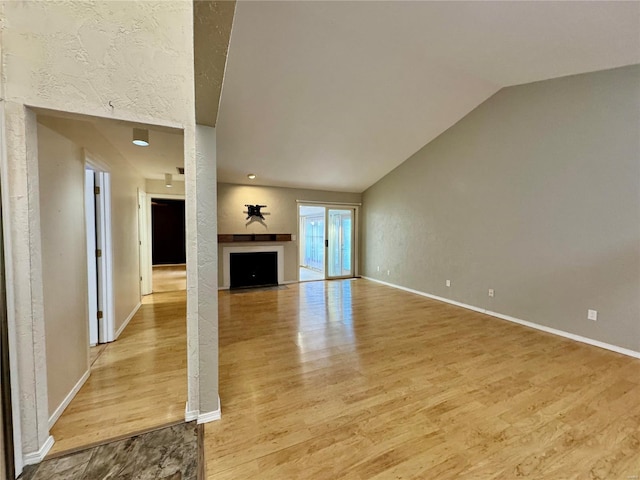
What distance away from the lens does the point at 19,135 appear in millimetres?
1472

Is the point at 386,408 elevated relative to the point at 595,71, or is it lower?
lower

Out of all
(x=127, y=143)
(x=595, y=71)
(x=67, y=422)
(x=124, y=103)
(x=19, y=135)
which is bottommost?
(x=67, y=422)

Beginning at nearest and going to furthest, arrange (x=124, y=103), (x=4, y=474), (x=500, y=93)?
(x=4, y=474) → (x=124, y=103) → (x=500, y=93)

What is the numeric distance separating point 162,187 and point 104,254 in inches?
127

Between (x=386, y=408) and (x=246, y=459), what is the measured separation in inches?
40.4

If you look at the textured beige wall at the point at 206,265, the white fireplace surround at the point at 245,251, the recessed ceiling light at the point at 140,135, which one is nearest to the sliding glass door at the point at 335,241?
the white fireplace surround at the point at 245,251

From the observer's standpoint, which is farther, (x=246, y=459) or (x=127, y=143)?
(x=127, y=143)

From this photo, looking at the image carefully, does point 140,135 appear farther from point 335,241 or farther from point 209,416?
point 335,241

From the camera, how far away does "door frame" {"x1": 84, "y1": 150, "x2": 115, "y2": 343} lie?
121 inches

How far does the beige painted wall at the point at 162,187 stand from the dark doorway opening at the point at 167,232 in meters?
4.53

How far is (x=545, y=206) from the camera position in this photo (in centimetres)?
360

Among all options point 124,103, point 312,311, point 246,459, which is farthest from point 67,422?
point 312,311

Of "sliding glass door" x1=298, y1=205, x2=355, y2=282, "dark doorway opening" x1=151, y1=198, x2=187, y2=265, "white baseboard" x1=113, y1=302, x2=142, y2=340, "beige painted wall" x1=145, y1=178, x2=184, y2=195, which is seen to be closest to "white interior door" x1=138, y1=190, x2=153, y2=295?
"beige painted wall" x1=145, y1=178, x2=184, y2=195

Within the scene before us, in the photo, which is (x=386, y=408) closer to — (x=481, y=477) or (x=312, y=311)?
(x=481, y=477)
